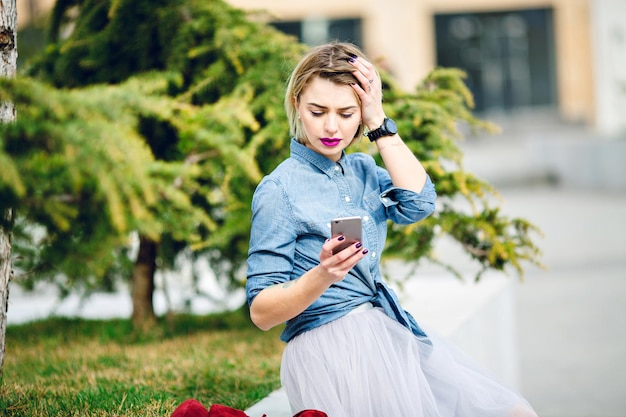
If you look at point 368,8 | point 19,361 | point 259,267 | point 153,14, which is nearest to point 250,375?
point 19,361

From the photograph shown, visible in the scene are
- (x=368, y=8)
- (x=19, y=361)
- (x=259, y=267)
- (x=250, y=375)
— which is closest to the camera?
(x=259, y=267)

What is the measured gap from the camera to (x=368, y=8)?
25.9 m

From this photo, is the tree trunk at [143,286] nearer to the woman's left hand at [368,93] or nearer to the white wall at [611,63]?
the woman's left hand at [368,93]

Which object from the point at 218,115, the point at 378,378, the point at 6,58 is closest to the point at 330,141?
the point at 378,378

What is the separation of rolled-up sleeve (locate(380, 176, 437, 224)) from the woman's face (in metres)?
0.21

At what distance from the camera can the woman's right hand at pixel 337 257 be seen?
2.09 metres

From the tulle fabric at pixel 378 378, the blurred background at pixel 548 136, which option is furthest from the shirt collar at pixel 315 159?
the blurred background at pixel 548 136

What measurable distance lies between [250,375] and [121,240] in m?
1.61

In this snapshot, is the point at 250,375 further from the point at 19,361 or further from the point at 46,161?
the point at 46,161

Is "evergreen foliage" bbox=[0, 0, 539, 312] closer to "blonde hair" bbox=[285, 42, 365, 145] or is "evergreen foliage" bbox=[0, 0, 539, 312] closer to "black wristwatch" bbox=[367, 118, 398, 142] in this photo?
"blonde hair" bbox=[285, 42, 365, 145]

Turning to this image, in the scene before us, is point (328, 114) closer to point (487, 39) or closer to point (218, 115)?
point (218, 115)

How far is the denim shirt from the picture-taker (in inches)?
93.7

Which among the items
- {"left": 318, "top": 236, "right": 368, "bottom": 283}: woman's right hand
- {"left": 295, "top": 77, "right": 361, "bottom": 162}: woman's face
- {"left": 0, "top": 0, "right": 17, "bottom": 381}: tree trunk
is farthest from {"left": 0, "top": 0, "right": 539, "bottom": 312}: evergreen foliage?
{"left": 318, "top": 236, "right": 368, "bottom": 283}: woman's right hand

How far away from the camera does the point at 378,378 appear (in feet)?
7.99
